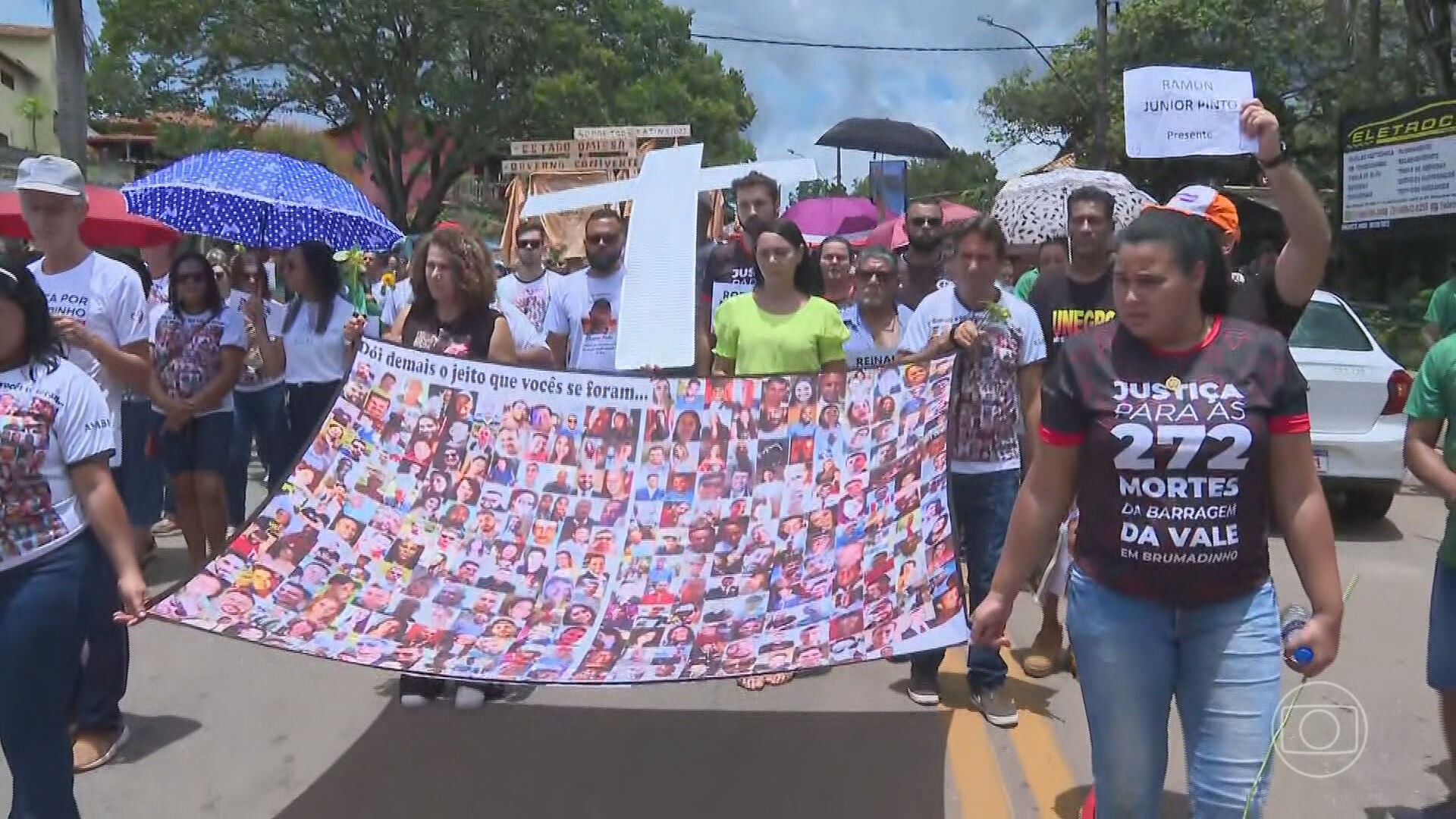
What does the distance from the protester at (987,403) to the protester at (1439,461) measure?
1.41 m

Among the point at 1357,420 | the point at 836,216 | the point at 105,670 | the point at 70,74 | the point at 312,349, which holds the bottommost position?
the point at 105,670

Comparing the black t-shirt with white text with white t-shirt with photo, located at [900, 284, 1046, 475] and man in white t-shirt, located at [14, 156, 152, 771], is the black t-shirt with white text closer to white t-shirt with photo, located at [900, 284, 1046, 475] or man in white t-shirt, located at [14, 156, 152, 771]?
white t-shirt with photo, located at [900, 284, 1046, 475]

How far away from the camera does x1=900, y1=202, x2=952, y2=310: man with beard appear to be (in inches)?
269

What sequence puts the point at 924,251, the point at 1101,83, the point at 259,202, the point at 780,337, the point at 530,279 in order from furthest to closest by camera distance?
the point at 1101,83
the point at 259,202
the point at 530,279
the point at 924,251
the point at 780,337

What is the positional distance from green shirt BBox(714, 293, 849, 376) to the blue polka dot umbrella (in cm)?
370

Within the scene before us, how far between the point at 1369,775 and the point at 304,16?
2965cm

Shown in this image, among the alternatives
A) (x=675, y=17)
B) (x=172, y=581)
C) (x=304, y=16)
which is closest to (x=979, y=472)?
(x=172, y=581)

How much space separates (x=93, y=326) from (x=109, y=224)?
→ 3227 mm

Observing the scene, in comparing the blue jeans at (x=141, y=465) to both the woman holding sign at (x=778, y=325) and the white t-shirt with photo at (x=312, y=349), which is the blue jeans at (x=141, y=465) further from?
the woman holding sign at (x=778, y=325)

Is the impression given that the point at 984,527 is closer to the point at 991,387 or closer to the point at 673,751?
the point at 991,387

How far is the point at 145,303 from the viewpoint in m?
4.79

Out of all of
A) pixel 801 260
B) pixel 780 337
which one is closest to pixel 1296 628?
pixel 780 337

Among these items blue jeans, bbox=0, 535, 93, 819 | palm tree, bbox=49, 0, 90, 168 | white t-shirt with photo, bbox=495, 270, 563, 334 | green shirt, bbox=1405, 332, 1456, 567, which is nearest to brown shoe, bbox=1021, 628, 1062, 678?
green shirt, bbox=1405, 332, 1456, 567

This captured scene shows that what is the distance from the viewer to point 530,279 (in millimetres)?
7559
